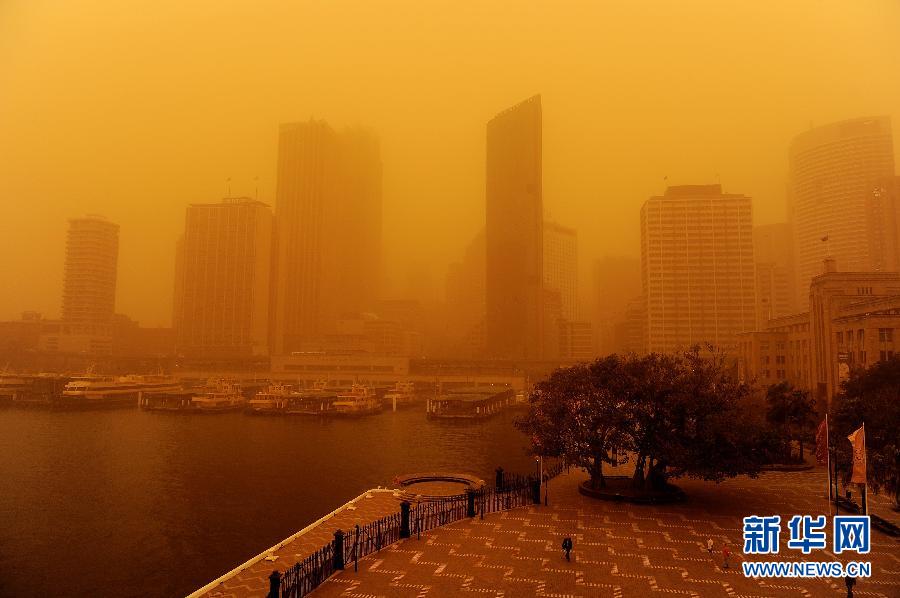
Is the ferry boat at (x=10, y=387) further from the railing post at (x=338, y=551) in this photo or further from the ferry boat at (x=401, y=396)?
the railing post at (x=338, y=551)

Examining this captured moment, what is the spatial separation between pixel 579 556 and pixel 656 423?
14.3 m

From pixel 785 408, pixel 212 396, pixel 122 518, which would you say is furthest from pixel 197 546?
pixel 212 396

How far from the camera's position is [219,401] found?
137 metres

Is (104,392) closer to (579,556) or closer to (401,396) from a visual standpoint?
(401,396)

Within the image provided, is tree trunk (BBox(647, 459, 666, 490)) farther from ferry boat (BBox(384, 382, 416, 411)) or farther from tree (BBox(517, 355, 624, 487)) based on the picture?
ferry boat (BBox(384, 382, 416, 411))

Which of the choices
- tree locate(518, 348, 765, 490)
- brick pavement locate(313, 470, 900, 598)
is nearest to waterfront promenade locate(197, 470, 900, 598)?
brick pavement locate(313, 470, 900, 598)

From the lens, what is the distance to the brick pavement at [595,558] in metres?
24.8

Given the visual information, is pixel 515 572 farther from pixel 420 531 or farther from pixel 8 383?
pixel 8 383

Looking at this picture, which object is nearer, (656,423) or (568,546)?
(568,546)

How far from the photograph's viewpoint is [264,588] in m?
25.4

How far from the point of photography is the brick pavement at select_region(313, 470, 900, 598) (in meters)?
24.8

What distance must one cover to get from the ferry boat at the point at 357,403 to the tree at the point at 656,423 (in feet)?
294

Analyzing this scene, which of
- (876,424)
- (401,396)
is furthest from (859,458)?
(401,396)

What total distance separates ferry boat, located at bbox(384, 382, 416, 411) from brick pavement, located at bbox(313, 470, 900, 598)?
115 metres
